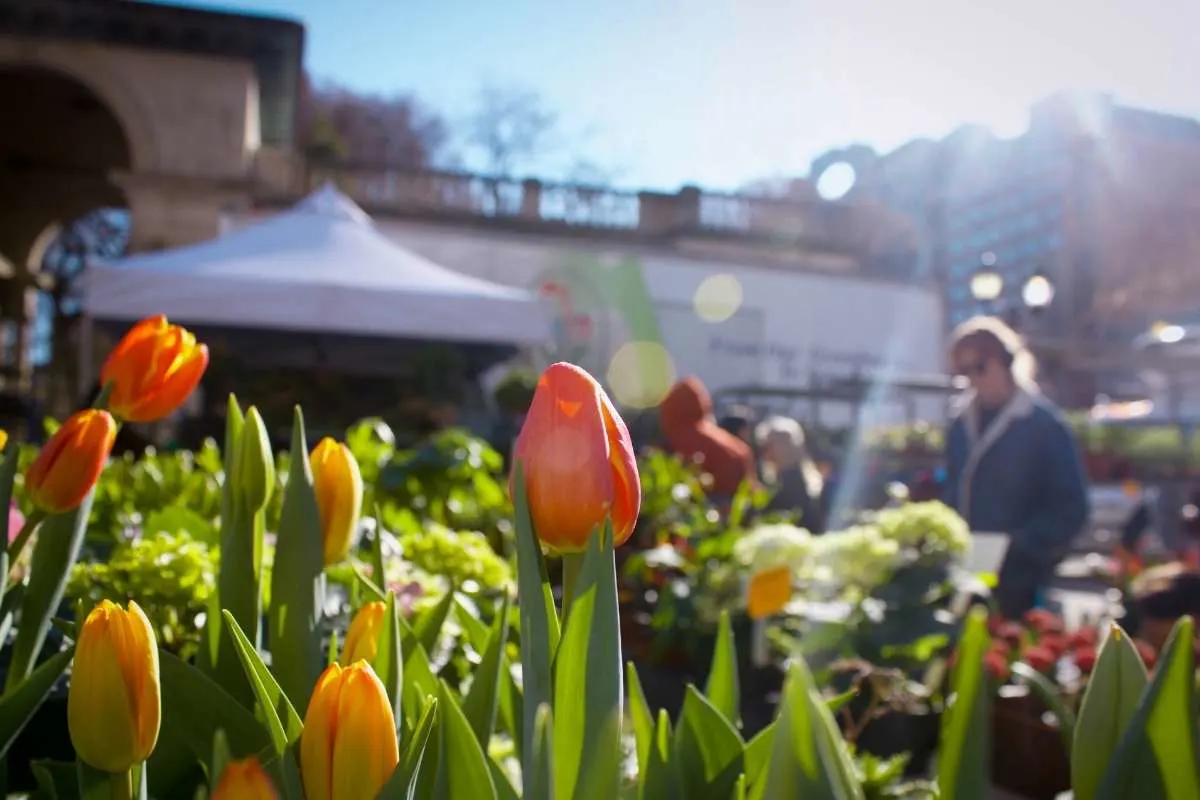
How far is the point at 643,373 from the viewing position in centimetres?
1416

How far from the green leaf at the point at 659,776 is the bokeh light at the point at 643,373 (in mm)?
12894

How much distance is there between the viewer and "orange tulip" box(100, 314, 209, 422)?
81cm

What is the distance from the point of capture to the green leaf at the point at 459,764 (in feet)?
1.61

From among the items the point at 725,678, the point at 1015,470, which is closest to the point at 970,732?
the point at 725,678

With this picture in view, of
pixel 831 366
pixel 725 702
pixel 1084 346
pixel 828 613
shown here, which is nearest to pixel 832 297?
pixel 831 366

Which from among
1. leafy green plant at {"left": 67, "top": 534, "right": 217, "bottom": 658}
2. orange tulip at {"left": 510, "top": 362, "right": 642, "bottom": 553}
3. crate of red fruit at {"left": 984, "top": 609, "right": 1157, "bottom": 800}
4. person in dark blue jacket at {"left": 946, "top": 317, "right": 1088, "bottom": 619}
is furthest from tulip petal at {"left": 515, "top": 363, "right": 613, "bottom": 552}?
person in dark blue jacket at {"left": 946, "top": 317, "right": 1088, "bottom": 619}

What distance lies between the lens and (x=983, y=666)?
58 centimetres

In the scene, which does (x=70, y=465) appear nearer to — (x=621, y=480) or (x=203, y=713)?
(x=203, y=713)

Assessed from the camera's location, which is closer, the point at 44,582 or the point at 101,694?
the point at 101,694

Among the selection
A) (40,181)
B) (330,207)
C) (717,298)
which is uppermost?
(40,181)

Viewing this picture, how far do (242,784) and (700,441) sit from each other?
3850 millimetres

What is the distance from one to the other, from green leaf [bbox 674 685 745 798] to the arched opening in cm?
1763

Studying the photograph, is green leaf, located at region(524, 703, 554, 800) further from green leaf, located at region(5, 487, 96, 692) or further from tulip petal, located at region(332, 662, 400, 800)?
A: green leaf, located at region(5, 487, 96, 692)

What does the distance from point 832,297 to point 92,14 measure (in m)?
11.1
